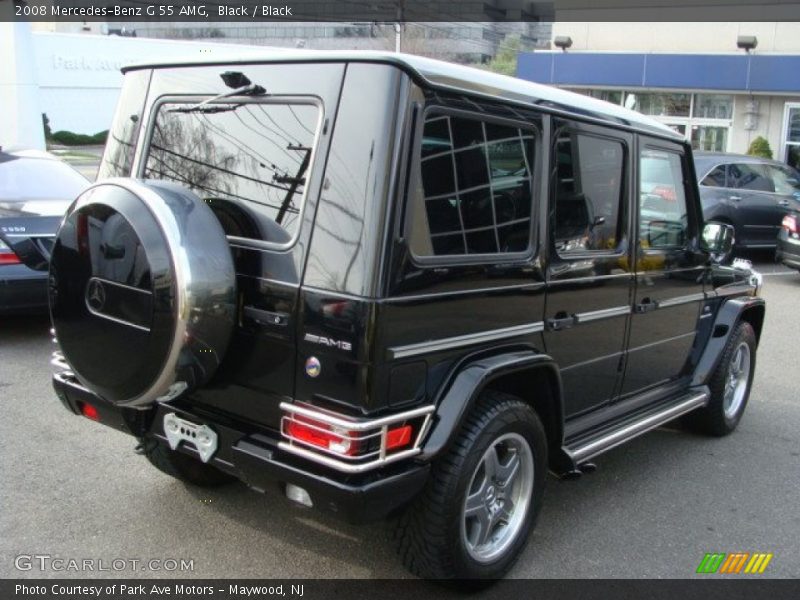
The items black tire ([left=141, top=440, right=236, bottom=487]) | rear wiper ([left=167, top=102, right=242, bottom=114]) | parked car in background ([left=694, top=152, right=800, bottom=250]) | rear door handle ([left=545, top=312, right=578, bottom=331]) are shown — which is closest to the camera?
rear wiper ([left=167, top=102, right=242, bottom=114])

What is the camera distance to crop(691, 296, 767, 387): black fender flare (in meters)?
4.96

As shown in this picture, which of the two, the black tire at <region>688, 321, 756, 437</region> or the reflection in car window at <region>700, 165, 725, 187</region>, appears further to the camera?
the reflection in car window at <region>700, 165, 725, 187</region>

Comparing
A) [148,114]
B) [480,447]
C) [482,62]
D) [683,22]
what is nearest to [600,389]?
[480,447]

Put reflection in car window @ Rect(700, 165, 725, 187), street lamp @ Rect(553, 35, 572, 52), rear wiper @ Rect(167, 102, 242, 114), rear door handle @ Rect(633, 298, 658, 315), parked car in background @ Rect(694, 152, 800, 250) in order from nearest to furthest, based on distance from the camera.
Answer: rear wiper @ Rect(167, 102, 242, 114) < rear door handle @ Rect(633, 298, 658, 315) < parked car in background @ Rect(694, 152, 800, 250) < reflection in car window @ Rect(700, 165, 725, 187) < street lamp @ Rect(553, 35, 572, 52)

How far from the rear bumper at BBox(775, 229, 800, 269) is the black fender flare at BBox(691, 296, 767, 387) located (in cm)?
653

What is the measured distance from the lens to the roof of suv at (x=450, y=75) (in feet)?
9.23

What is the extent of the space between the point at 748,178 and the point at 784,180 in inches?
34.2

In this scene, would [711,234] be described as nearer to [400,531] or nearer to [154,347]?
[400,531]

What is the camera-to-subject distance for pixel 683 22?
2217 cm

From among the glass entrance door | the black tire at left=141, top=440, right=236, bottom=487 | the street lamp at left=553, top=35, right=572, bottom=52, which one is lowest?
the black tire at left=141, top=440, right=236, bottom=487

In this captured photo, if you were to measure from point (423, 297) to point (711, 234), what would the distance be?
116 inches

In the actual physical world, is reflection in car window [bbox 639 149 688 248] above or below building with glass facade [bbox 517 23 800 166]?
below

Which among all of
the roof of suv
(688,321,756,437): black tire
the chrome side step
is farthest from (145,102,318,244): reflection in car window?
(688,321,756,437): black tire

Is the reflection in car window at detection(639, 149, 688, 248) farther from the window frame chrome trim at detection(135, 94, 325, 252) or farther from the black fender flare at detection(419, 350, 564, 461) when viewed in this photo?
the window frame chrome trim at detection(135, 94, 325, 252)
